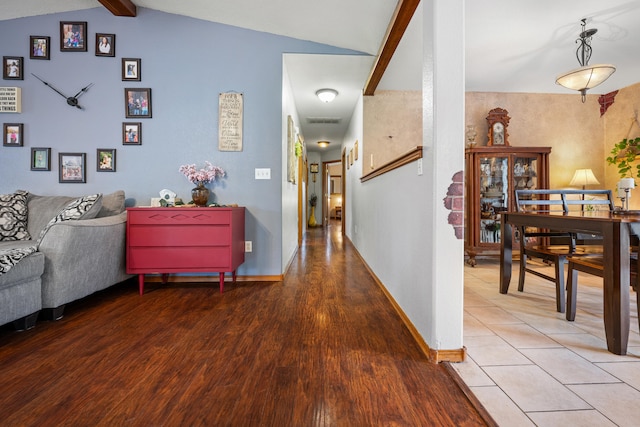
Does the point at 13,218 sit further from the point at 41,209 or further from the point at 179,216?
the point at 179,216

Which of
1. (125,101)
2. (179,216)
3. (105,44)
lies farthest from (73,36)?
(179,216)

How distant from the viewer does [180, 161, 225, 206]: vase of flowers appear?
2705mm

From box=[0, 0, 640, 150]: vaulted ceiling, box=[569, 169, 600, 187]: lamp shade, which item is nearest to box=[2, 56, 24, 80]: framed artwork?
box=[0, 0, 640, 150]: vaulted ceiling

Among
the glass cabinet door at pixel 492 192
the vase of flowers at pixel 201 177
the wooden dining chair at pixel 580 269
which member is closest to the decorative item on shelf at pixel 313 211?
the glass cabinet door at pixel 492 192

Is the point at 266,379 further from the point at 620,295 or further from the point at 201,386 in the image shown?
the point at 620,295

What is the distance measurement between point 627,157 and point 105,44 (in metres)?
6.41

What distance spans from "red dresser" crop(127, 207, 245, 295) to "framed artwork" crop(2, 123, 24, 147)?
5.04 ft

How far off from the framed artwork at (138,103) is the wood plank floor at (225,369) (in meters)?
1.79

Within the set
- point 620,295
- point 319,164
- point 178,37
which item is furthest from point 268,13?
point 319,164

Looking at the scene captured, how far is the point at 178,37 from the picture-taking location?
290 centimetres

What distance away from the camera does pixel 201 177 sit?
2.74 meters

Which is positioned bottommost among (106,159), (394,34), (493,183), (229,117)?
(493,183)

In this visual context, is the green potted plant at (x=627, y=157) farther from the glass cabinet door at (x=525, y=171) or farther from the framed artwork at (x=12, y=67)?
the framed artwork at (x=12, y=67)

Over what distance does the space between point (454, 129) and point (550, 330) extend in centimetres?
143
